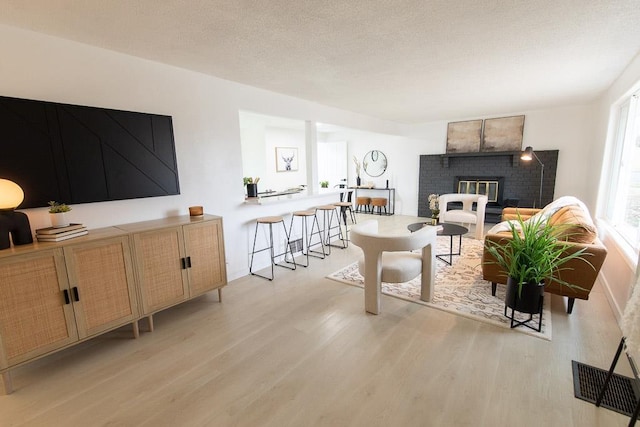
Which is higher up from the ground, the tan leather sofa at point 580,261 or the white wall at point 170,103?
the white wall at point 170,103

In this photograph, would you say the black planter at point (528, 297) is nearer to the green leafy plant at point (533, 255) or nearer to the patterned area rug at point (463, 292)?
the green leafy plant at point (533, 255)

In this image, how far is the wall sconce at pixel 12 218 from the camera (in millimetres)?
1889

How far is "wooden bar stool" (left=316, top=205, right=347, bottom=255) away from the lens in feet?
15.5

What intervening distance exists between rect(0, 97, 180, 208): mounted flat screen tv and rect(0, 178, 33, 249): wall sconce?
161 millimetres

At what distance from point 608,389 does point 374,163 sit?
685 centimetres

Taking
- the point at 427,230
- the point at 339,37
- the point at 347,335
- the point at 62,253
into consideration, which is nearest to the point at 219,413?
the point at 347,335

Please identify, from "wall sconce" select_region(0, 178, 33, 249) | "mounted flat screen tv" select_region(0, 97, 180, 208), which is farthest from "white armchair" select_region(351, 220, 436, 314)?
"wall sconce" select_region(0, 178, 33, 249)

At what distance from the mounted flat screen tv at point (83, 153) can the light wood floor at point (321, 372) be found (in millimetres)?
1263

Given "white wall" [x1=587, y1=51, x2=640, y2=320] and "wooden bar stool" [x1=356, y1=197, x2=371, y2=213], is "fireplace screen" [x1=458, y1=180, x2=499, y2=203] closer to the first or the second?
"white wall" [x1=587, y1=51, x2=640, y2=320]

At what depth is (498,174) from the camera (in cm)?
627

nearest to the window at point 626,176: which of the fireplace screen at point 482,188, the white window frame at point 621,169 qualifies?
the white window frame at point 621,169

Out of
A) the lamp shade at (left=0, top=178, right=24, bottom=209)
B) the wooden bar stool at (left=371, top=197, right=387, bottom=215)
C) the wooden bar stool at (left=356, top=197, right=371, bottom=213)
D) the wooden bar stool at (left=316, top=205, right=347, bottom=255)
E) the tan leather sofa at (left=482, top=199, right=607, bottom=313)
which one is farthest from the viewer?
the wooden bar stool at (left=356, top=197, right=371, bottom=213)

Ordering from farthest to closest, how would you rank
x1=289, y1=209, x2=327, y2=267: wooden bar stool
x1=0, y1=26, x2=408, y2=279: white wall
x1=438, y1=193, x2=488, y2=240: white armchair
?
x1=438, y1=193, x2=488, y2=240: white armchair
x1=289, y1=209, x2=327, y2=267: wooden bar stool
x1=0, y1=26, x2=408, y2=279: white wall

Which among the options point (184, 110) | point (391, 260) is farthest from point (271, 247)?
point (184, 110)
